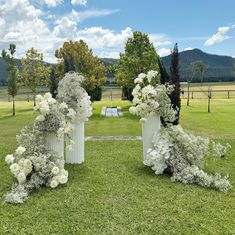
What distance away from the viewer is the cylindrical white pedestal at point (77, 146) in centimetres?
889

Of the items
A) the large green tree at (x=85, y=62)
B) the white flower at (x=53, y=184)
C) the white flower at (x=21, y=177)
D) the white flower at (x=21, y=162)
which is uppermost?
the large green tree at (x=85, y=62)

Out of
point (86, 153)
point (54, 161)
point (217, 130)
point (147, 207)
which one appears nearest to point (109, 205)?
point (147, 207)

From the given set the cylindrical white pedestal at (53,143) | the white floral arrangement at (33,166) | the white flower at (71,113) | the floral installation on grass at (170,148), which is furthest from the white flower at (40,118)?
the floral installation on grass at (170,148)

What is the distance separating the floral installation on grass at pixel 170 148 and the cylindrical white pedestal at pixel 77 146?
1.36 m

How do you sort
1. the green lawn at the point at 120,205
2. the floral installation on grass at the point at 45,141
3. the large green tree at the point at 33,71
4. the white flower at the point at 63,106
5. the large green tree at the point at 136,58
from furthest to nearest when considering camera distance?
the large green tree at the point at 33,71
the large green tree at the point at 136,58
the white flower at the point at 63,106
the floral installation on grass at the point at 45,141
the green lawn at the point at 120,205

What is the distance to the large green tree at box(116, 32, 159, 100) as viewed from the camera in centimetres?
2447

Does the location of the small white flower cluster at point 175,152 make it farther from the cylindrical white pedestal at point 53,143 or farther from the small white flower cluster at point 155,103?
the cylindrical white pedestal at point 53,143

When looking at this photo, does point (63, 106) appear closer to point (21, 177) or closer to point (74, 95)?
point (74, 95)

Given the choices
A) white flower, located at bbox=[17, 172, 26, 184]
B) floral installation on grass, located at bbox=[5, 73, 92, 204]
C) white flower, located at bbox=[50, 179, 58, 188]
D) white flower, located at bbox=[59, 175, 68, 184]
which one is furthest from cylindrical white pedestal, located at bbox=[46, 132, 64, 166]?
white flower, located at bbox=[17, 172, 26, 184]

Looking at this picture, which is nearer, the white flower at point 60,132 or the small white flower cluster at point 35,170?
the small white flower cluster at point 35,170

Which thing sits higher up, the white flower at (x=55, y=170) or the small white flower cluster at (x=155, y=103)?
the small white flower cluster at (x=155, y=103)

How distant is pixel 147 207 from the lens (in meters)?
6.13

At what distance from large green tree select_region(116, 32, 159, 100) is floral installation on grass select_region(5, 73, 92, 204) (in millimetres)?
16058

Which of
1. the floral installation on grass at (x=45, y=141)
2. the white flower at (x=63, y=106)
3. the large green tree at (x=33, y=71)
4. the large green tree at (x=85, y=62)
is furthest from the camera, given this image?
the large green tree at (x=33, y=71)
